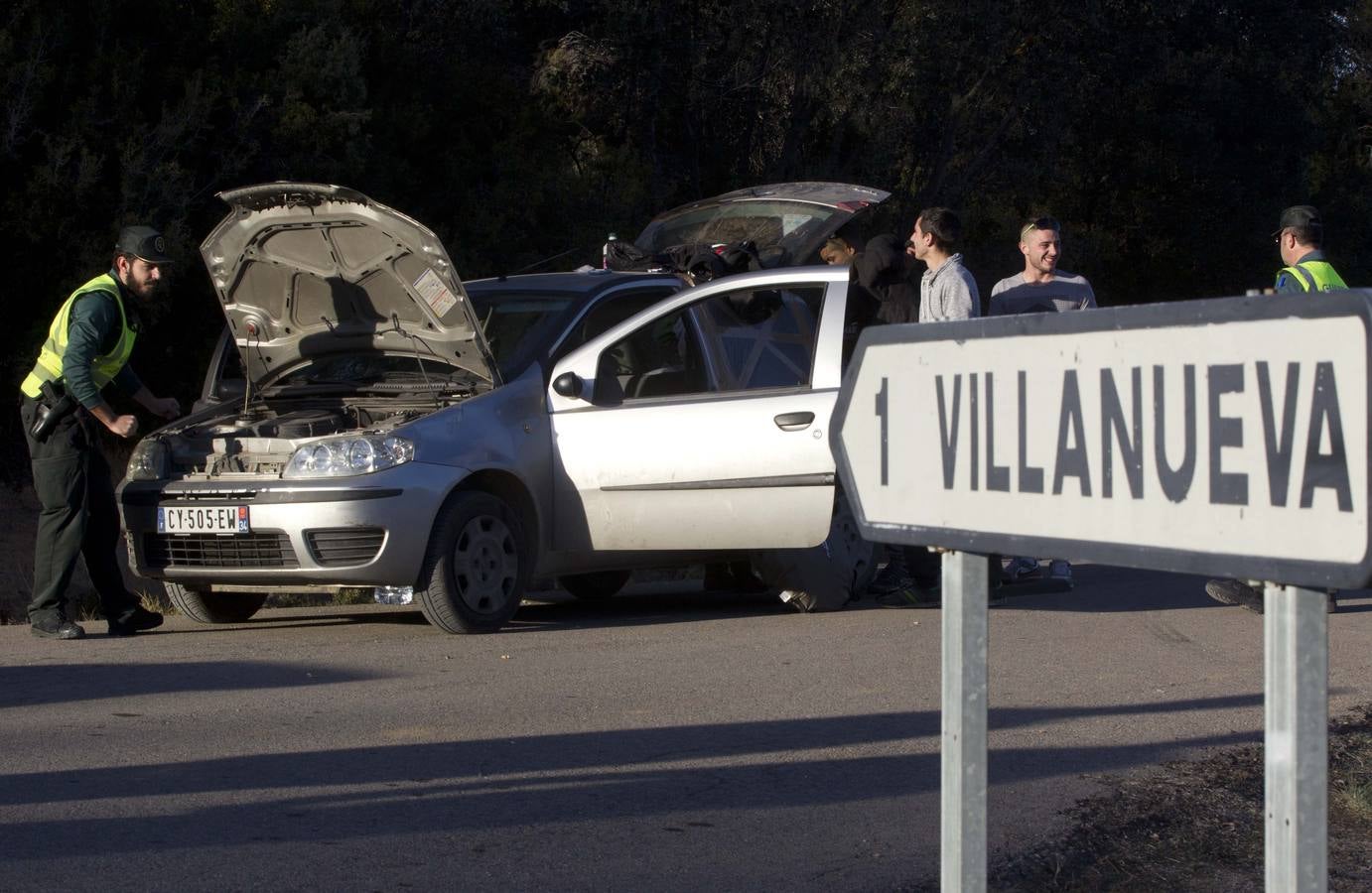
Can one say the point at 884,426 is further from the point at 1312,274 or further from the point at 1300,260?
the point at 1300,260

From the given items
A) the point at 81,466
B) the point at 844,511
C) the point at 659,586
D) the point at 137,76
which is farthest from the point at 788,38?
the point at 81,466

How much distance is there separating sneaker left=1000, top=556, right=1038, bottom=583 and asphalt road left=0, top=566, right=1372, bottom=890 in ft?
3.28

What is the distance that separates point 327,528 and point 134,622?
1.40 meters

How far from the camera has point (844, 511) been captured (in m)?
9.22

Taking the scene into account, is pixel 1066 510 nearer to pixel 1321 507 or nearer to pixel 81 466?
pixel 1321 507

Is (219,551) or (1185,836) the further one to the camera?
(219,551)

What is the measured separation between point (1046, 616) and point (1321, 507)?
285 inches

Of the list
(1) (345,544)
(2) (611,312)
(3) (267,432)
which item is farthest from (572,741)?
(2) (611,312)

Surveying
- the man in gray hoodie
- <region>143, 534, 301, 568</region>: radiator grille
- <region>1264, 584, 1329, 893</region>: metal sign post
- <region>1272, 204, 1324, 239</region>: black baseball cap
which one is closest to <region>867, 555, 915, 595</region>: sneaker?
the man in gray hoodie

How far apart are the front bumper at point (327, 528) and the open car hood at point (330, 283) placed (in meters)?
0.88

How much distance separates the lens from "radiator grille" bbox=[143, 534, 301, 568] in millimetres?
7938

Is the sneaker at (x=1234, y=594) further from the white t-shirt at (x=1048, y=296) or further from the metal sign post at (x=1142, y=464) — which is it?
the metal sign post at (x=1142, y=464)

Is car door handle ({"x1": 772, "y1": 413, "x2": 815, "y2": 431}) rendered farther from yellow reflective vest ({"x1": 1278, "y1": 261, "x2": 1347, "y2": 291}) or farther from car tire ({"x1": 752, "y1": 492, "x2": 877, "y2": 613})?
yellow reflective vest ({"x1": 1278, "y1": 261, "x2": 1347, "y2": 291})

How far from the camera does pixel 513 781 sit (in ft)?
17.3
